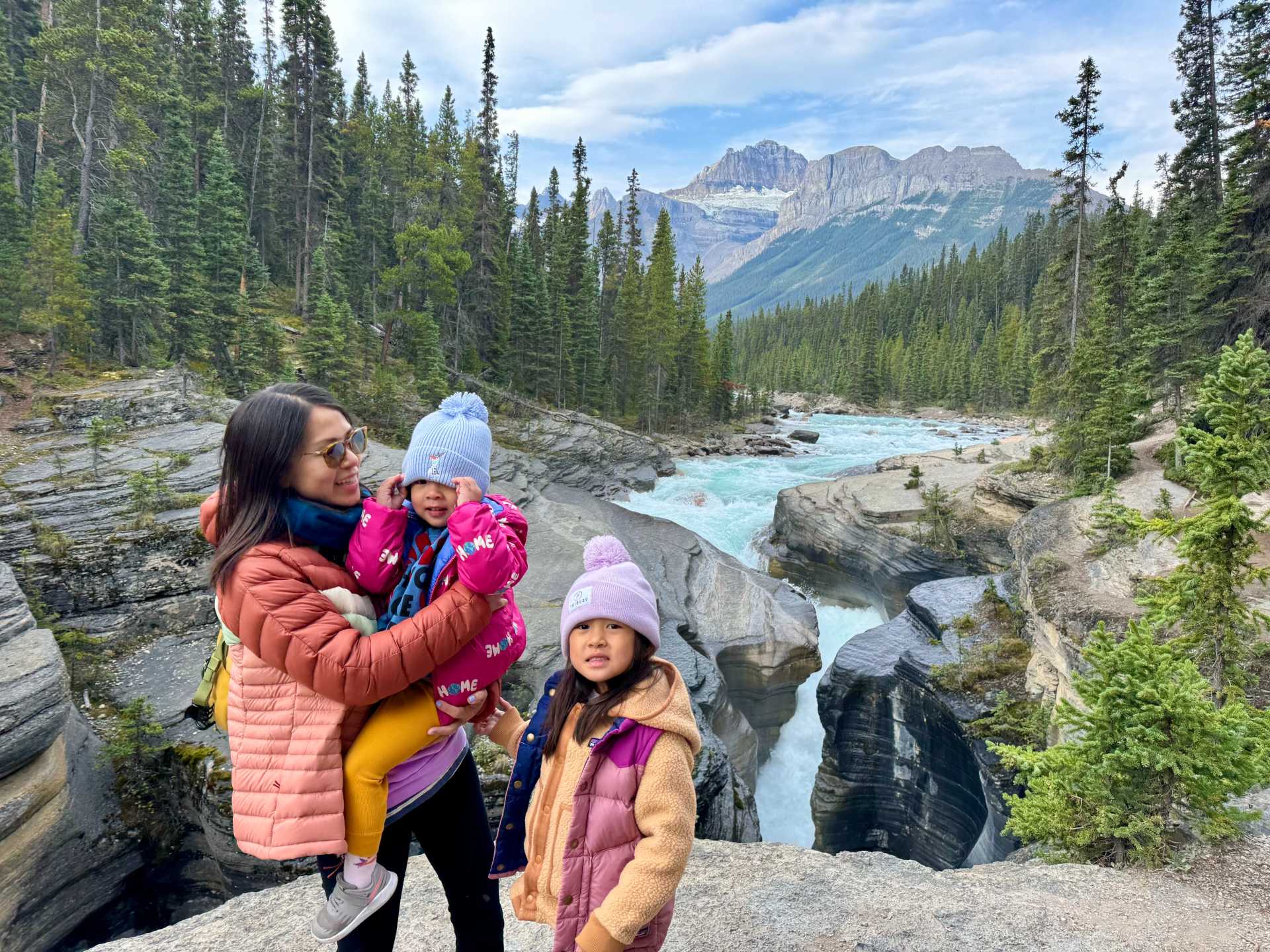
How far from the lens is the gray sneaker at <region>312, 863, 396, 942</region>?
6.56 feet

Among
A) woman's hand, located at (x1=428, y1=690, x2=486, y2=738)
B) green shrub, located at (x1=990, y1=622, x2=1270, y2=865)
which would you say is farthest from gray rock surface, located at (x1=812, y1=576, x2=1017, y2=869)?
woman's hand, located at (x1=428, y1=690, x2=486, y2=738)

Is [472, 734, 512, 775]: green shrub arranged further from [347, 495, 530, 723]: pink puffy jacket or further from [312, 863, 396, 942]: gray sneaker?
[347, 495, 530, 723]: pink puffy jacket

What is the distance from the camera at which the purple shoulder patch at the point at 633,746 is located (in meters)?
2.14

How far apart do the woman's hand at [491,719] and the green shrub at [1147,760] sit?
4.42m

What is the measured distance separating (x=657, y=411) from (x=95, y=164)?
31.1 m

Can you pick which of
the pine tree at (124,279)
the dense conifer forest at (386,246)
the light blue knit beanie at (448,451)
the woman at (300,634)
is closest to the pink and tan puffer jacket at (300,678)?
the woman at (300,634)

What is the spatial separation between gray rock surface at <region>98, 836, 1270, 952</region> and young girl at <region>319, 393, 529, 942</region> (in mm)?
2467

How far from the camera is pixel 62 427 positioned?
13.3m

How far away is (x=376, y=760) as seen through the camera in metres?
1.91

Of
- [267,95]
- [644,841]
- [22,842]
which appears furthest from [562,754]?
[267,95]

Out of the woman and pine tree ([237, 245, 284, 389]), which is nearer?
the woman

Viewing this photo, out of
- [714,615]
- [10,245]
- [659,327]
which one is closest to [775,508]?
[714,615]

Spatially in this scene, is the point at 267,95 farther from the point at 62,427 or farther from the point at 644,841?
the point at 644,841

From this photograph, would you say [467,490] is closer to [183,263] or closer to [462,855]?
[462,855]
